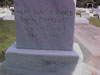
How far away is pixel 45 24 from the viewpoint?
3123mm

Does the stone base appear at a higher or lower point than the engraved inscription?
lower

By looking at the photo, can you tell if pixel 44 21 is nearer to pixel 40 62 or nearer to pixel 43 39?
pixel 43 39

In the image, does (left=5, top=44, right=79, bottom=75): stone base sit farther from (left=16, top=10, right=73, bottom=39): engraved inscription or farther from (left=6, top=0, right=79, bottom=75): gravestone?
(left=16, top=10, right=73, bottom=39): engraved inscription

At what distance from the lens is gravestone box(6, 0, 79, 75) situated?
3035 millimetres

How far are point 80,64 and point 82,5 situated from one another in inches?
2399

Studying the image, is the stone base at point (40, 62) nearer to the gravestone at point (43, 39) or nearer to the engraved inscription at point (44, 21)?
the gravestone at point (43, 39)

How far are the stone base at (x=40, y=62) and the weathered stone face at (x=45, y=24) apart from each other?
0.15 metres

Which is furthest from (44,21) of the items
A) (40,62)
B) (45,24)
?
(40,62)

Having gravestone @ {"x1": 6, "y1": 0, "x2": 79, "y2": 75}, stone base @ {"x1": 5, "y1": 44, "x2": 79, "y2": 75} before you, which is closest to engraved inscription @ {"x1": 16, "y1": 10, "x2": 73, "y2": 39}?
gravestone @ {"x1": 6, "y1": 0, "x2": 79, "y2": 75}

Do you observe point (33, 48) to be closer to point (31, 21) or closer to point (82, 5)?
point (31, 21)

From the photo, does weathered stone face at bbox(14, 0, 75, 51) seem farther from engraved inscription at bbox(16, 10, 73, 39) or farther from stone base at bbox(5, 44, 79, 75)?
stone base at bbox(5, 44, 79, 75)

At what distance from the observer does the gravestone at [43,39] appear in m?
3.04

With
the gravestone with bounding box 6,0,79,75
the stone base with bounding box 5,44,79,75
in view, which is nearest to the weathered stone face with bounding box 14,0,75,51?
the gravestone with bounding box 6,0,79,75

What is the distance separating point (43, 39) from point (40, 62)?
1.35 feet
